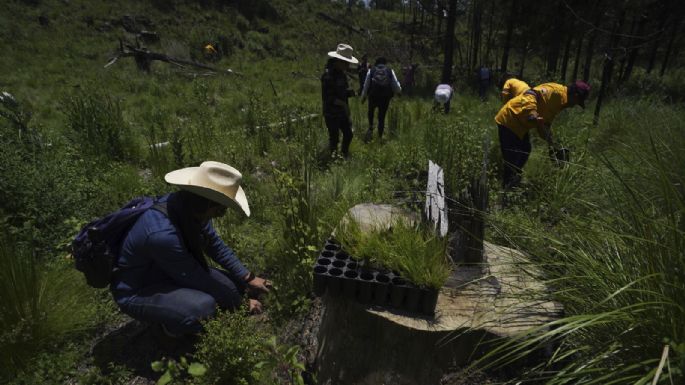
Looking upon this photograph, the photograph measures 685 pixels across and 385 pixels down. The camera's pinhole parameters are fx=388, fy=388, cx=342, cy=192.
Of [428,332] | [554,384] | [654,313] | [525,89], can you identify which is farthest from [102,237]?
[525,89]

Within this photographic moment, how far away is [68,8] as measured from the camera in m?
19.6

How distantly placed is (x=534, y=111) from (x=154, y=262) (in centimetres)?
383

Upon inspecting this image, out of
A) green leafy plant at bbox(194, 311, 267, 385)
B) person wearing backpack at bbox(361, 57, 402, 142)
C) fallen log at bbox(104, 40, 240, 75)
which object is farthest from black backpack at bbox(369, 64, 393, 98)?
fallen log at bbox(104, 40, 240, 75)

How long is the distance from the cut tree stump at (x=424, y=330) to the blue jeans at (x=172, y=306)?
725mm

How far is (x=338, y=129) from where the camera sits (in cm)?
571

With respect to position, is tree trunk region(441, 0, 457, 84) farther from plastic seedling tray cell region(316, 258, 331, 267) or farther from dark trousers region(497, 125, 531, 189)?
plastic seedling tray cell region(316, 258, 331, 267)

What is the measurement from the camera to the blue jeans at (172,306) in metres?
2.38

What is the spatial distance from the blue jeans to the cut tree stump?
2.38ft

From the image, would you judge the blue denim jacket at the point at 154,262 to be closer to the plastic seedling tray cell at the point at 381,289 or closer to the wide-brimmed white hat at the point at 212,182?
the wide-brimmed white hat at the point at 212,182

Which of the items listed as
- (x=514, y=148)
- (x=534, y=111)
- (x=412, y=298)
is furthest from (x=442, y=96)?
(x=412, y=298)

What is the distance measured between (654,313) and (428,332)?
0.96 metres

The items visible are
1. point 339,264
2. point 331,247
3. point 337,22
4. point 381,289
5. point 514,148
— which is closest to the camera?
point 381,289

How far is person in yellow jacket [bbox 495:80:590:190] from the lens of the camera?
402cm

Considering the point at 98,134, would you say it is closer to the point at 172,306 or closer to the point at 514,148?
the point at 172,306
